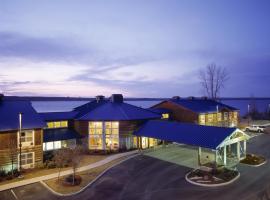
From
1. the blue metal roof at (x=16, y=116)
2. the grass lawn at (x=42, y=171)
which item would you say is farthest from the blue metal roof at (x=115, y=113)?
the blue metal roof at (x=16, y=116)

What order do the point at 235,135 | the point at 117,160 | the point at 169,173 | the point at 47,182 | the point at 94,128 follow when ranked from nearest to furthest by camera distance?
the point at 47,182 → the point at 169,173 → the point at 235,135 → the point at 117,160 → the point at 94,128

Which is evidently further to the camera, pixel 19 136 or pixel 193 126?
pixel 193 126

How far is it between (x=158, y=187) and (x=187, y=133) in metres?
10.7

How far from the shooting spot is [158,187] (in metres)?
23.0

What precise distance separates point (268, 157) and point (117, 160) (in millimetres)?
20156

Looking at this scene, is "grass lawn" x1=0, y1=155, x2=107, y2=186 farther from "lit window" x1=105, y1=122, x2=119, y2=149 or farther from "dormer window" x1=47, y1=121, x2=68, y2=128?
"dormer window" x1=47, y1=121, x2=68, y2=128

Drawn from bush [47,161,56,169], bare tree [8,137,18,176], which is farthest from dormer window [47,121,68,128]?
bare tree [8,137,18,176]

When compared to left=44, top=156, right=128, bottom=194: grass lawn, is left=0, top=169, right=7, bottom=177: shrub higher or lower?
higher

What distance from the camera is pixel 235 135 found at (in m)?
29.0

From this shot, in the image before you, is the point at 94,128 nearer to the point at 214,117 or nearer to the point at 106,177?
the point at 106,177

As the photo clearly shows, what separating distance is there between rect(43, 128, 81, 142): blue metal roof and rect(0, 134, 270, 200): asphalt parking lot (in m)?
12.3

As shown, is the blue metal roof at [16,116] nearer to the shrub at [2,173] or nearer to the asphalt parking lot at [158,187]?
the shrub at [2,173]

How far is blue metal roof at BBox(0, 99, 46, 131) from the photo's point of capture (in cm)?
2880


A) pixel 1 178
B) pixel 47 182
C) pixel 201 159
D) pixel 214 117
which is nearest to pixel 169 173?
pixel 201 159
